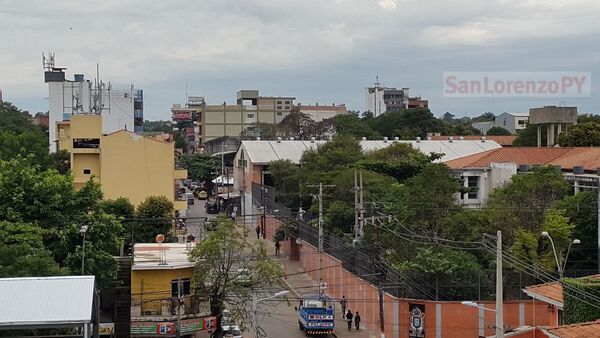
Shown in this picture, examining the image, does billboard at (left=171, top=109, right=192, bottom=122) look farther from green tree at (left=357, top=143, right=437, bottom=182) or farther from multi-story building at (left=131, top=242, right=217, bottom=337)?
multi-story building at (left=131, top=242, right=217, bottom=337)

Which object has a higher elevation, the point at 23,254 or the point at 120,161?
the point at 120,161

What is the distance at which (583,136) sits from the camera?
66062 millimetres

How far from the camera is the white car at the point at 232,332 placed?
32.6 metres

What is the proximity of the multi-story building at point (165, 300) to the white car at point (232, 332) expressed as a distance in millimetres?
603

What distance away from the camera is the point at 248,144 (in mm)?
77000

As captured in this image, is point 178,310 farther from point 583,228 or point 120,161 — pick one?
point 120,161

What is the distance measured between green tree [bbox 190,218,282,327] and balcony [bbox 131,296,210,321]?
725 millimetres

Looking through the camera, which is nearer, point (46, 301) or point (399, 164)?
point (46, 301)

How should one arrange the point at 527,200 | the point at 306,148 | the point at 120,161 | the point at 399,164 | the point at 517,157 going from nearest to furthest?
the point at 527,200, the point at 120,161, the point at 399,164, the point at 517,157, the point at 306,148

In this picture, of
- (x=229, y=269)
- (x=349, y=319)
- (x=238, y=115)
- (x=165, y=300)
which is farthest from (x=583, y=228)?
(x=238, y=115)

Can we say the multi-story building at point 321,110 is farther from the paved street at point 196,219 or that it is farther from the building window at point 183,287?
the building window at point 183,287

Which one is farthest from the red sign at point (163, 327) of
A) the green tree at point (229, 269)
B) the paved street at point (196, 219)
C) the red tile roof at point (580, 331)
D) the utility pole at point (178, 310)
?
the paved street at point (196, 219)

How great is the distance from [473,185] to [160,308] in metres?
30.6

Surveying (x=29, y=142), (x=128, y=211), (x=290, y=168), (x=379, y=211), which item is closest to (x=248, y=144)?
(x=290, y=168)
